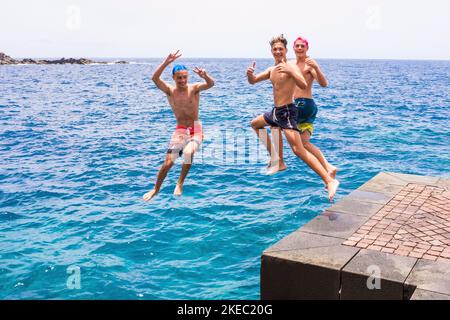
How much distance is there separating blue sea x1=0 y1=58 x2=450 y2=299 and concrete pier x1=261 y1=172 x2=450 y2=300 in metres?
2.71

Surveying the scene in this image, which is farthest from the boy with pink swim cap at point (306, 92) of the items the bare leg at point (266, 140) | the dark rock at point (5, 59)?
the dark rock at point (5, 59)

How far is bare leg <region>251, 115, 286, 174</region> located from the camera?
698cm

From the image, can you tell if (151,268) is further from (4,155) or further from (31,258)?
(4,155)

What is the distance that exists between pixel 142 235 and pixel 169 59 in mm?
8268

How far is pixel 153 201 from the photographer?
16438 mm

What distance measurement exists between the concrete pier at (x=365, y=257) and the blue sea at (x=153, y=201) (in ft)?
8.89

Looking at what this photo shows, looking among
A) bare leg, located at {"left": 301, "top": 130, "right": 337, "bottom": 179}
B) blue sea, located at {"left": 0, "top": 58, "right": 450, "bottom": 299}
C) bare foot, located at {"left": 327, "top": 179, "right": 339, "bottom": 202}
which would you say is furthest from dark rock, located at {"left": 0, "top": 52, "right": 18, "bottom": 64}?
bare foot, located at {"left": 327, "top": 179, "right": 339, "bottom": 202}

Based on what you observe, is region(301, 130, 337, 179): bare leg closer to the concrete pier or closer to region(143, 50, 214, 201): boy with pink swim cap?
the concrete pier

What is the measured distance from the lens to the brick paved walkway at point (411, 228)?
7168mm

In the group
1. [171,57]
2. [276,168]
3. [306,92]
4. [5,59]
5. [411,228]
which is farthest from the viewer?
[5,59]

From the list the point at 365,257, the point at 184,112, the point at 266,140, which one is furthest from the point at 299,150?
the point at 365,257

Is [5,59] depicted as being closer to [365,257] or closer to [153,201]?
[153,201]

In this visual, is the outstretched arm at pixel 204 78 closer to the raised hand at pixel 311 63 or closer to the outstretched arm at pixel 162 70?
the outstretched arm at pixel 162 70

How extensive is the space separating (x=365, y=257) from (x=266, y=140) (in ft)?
7.63
